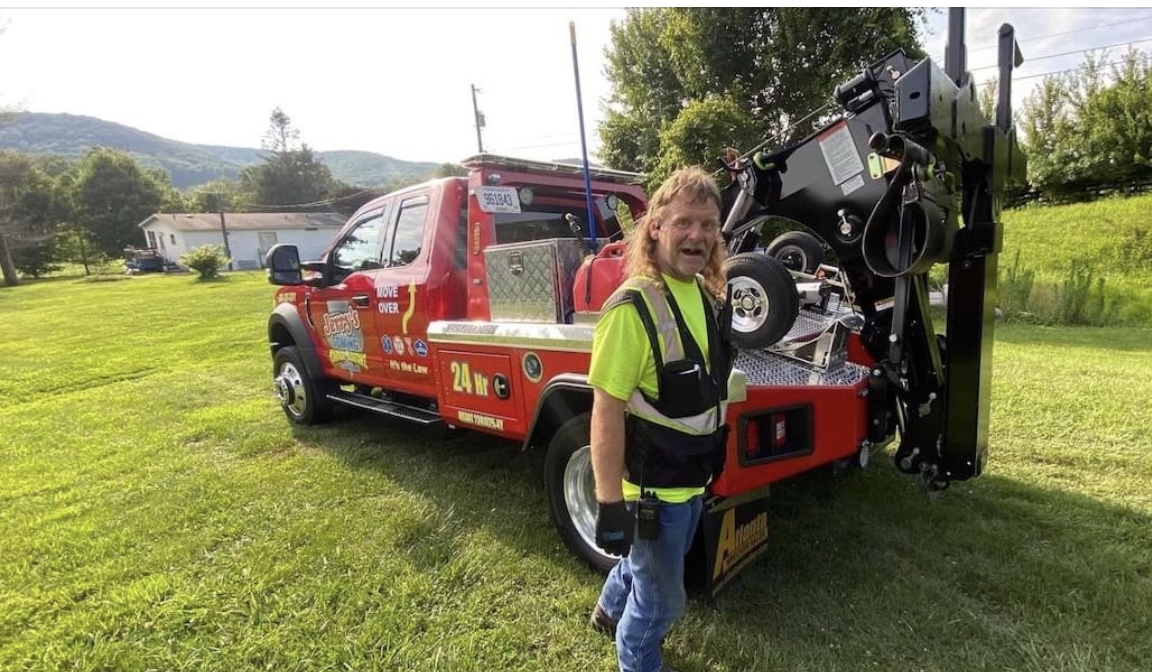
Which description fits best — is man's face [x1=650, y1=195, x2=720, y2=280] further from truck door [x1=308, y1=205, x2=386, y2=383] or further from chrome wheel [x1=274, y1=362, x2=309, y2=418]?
chrome wheel [x1=274, y1=362, x2=309, y2=418]

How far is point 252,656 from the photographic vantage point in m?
2.70

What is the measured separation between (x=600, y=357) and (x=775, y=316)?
130 cm

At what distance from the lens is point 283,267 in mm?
5047

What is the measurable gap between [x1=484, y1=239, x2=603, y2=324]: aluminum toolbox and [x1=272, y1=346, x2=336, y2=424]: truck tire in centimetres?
276

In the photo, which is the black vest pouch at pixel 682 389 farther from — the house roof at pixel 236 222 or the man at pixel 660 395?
the house roof at pixel 236 222

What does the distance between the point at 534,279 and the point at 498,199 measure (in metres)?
0.73

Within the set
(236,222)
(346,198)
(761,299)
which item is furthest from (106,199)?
(761,299)

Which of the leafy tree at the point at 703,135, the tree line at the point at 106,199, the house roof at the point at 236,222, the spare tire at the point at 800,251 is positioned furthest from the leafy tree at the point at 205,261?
the spare tire at the point at 800,251

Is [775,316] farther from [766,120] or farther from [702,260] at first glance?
[766,120]

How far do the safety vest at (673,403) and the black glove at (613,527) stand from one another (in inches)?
5.9

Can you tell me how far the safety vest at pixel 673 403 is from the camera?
6.30ft

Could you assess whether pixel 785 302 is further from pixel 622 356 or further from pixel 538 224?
pixel 538 224

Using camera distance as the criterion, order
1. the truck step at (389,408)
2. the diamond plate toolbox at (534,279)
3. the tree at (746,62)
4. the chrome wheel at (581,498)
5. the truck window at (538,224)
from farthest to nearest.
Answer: the tree at (746,62), the truck step at (389,408), the truck window at (538,224), the diamond plate toolbox at (534,279), the chrome wheel at (581,498)

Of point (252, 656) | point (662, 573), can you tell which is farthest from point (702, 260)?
point (252, 656)
